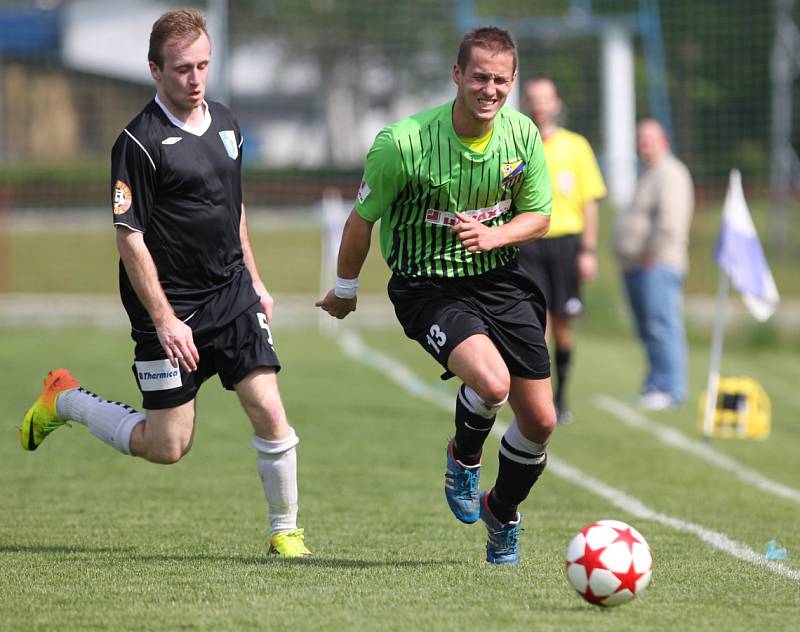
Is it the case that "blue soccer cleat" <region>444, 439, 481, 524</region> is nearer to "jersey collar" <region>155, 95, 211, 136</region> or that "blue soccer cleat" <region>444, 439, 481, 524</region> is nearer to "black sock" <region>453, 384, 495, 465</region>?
"black sock" <region>453, 384, 495, 465</region>

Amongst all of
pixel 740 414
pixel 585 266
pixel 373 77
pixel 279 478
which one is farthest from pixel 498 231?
pixel 373 77

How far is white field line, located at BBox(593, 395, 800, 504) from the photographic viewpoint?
8.34 metres

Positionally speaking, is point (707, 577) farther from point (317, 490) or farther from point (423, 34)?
point (423, 34)

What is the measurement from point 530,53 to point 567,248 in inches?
543

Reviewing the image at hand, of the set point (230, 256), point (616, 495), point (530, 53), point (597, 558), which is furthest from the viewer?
point (530, 53)

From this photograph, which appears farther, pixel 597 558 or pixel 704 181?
pixel 704 181

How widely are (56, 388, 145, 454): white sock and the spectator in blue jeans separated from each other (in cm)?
705

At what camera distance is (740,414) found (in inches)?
417

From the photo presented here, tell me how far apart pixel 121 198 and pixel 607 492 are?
381cm

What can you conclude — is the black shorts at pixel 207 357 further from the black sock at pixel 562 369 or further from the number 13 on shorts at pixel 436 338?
the black sock at pixel 562 369

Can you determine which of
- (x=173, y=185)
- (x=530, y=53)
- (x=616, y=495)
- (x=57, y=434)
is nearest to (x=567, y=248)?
(x=616, y=495)

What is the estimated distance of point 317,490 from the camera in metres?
7.89

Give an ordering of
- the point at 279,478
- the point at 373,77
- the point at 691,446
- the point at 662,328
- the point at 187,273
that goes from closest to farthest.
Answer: the point at 187,273
the point at 279,478
the point at 691,446
the point at 662,328
the point at 373,77

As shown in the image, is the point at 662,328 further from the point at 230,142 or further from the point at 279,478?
the point at 230,142
